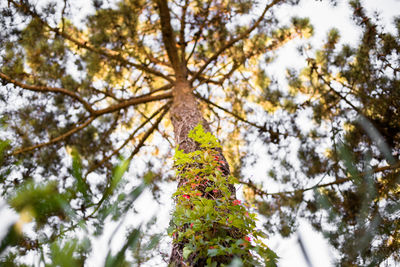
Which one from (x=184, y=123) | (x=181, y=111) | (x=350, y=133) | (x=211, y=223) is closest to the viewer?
(x=211, y=223)

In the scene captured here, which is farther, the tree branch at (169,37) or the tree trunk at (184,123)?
the tree branch at (169,37)

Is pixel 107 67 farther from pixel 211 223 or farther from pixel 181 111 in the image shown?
pixel 211 223

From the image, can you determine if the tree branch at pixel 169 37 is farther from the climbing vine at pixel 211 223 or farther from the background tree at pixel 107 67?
the climbing vine at pixel 211 223

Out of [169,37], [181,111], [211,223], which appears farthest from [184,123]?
[169,37]

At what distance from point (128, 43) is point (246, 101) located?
218 cm

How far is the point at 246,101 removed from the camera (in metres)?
5.11

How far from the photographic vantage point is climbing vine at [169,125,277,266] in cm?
114

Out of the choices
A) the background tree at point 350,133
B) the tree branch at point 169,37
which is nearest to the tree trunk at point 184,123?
the tree branch at point 169,37

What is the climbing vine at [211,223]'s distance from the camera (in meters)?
1.14

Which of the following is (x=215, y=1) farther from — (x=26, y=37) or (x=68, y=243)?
(x=68, y=243)

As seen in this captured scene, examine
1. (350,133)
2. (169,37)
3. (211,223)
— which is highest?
(169,37)

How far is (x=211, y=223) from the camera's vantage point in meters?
1.31

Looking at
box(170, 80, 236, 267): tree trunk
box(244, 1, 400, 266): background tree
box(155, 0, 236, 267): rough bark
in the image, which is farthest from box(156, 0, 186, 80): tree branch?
box(244, 1, 400, 266): background tree

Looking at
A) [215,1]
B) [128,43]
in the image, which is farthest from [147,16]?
[215,1]
